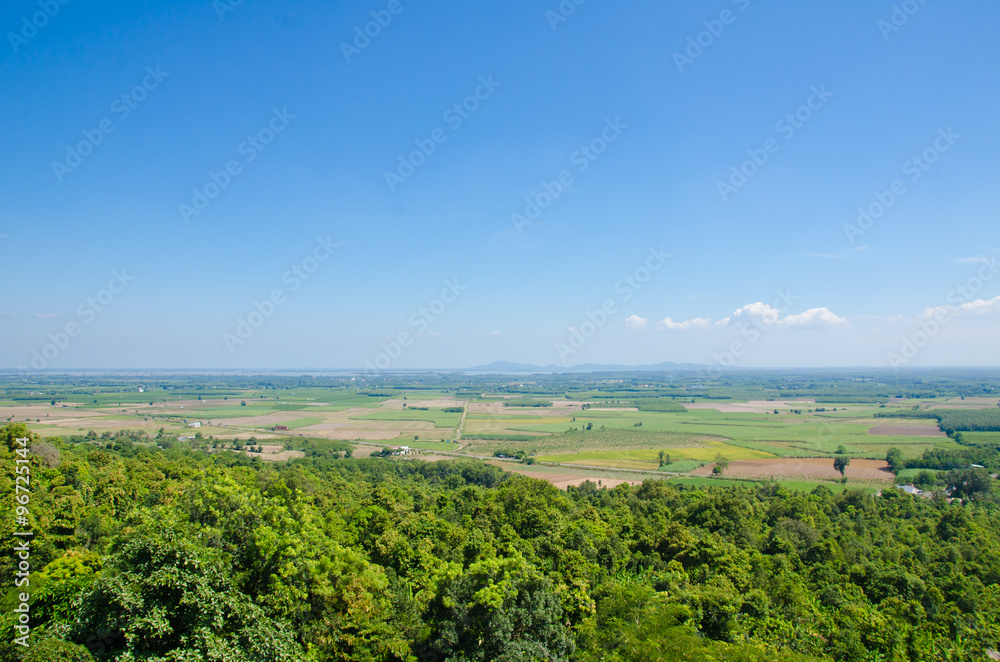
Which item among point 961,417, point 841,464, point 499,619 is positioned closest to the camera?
point 499,619

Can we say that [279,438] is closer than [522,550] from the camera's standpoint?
No

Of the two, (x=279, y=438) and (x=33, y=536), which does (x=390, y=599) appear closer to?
(x=33, y=536)

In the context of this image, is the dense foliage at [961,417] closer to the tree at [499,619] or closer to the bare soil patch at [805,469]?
the bare soil patch at [805,469]

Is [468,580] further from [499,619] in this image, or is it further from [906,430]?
[906,430]

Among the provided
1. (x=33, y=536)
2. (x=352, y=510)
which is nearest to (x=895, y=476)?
(x=352, y=510)

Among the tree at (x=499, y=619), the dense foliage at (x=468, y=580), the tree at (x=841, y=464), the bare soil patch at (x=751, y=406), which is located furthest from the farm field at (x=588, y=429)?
the tree at (x=499, y=619)

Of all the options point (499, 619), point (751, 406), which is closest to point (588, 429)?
point (751, 406)

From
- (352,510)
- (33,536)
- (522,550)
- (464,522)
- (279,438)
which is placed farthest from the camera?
(279,438)

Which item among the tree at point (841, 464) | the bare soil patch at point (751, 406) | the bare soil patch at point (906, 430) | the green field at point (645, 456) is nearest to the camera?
the tree at point (841, 464)
